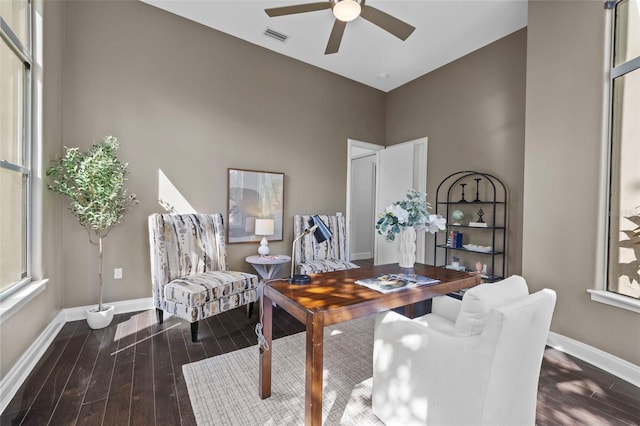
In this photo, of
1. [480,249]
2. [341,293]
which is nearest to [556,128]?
[480,249]

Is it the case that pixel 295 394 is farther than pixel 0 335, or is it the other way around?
pixel 295 394

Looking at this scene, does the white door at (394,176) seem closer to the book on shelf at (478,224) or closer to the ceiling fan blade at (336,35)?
the book on shelf at (478,224)

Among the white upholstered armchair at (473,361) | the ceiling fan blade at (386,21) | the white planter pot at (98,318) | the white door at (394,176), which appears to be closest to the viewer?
the white upholstered armchair at (473,361)

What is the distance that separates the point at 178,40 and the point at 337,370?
12.7 feet

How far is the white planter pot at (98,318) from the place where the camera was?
274cm

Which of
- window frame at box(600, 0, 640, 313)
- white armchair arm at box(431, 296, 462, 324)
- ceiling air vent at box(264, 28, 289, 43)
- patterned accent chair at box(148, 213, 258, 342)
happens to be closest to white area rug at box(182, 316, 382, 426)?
patterned accent chair at box(148, 213, 258, 342)

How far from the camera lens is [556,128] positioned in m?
2.59

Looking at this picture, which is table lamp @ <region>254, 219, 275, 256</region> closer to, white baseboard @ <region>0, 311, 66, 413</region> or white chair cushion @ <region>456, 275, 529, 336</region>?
white baseboard @ <region>0, 311, 66, 413</region>

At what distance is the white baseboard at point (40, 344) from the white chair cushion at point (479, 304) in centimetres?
255

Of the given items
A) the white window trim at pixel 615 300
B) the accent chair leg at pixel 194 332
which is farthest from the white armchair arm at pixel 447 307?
the accent chair leg at pixel 194 332

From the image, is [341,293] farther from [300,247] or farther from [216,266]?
[300,247]

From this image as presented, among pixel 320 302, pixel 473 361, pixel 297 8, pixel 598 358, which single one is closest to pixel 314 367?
pixel 320 302

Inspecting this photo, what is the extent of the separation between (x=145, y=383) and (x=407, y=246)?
6.70ft

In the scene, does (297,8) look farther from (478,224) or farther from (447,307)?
(478,224)
